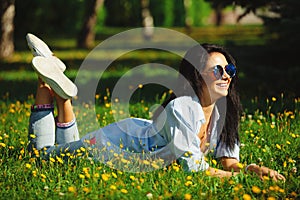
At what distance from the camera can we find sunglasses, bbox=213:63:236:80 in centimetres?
396

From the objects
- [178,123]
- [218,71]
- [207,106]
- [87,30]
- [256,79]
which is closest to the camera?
[178,123]

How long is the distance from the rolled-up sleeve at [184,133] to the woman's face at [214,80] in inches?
9.3

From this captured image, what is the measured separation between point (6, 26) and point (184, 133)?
27.3 feet

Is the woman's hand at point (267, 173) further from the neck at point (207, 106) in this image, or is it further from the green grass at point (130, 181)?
the neck at point (207, 106)

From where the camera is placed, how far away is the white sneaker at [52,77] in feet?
13.0

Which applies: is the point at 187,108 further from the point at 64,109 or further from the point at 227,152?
the point at 64,109

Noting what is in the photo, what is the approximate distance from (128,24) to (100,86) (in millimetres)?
14529

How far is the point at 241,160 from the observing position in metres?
4.32

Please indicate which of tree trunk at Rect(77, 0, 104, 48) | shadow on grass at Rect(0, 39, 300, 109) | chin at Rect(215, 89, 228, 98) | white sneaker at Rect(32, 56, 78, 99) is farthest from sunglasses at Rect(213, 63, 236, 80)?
tree trunk at Rect(77, 0, 104, 48)


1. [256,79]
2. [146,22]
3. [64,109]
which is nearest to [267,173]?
[64,109]

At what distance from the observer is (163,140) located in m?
3.99

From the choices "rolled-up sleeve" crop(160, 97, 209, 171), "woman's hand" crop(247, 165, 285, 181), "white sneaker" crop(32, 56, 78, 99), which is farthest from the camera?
"white sneaker" crop(32, 56, 78, 99)

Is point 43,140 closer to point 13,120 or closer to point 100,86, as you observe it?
point 13,120

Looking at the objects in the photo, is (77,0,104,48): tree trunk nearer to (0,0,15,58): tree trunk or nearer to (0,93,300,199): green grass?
(0,0,15,58): tree trunk
